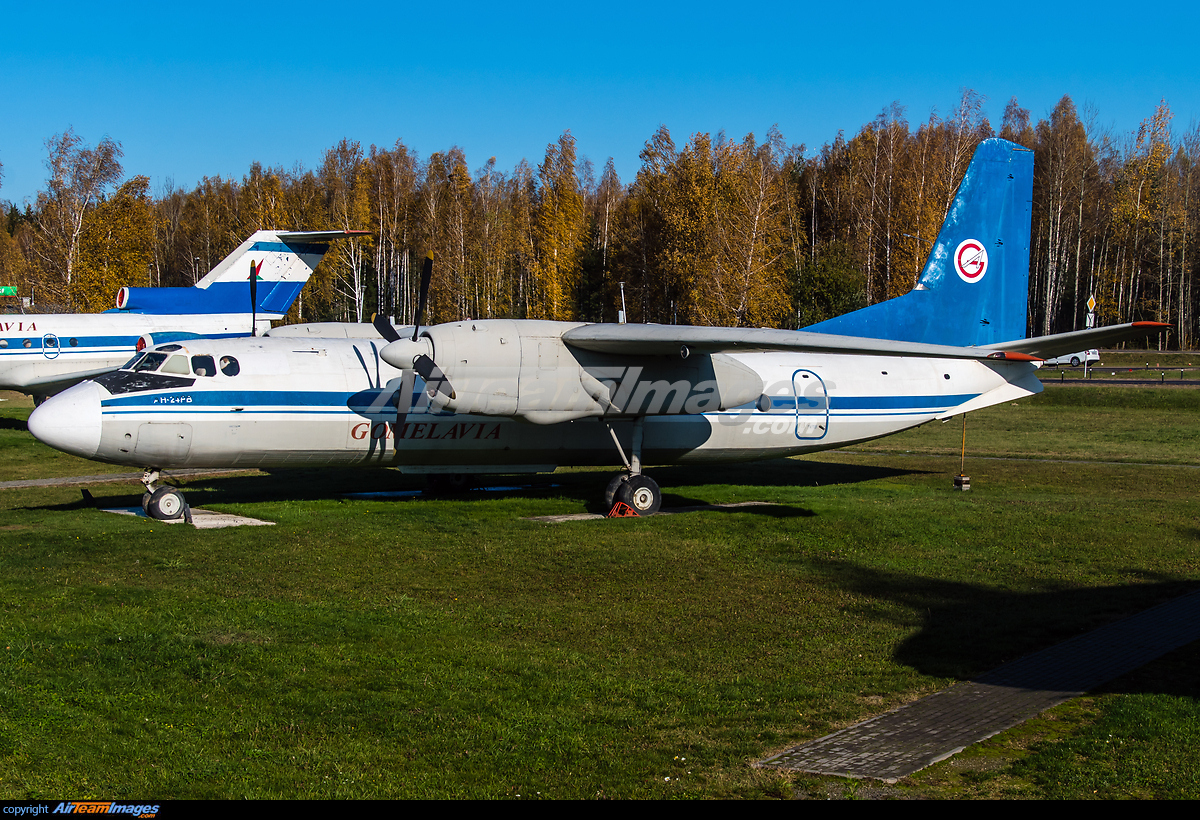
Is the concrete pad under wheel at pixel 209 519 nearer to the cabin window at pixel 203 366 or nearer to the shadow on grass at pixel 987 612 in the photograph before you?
the cabin window at pixel 203 366

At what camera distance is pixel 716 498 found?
21656 millimetres

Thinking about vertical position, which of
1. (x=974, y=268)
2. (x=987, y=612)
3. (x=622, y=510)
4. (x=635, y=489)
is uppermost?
(x=974, y=268)

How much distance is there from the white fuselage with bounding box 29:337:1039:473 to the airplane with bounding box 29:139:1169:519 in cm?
4

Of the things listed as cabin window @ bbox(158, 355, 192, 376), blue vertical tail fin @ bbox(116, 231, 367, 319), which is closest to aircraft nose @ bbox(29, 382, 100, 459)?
cabin window @ bbox(158, 355, 192, 376)

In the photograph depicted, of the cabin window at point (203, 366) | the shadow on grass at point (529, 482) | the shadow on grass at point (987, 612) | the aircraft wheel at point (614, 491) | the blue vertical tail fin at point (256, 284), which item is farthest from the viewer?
the blue vertical tail fin at point (256, 284)

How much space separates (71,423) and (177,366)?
6.73 feet

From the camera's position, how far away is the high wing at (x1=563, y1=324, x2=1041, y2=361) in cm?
1656

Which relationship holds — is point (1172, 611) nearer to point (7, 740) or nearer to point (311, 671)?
point (311, 671)

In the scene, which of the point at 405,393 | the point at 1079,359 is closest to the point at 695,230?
the point at 1079,359

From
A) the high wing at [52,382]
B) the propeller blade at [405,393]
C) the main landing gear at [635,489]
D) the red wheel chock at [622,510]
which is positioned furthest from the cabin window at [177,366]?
the high wing at [52,382]

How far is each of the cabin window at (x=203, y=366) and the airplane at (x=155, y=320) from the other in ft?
49.0

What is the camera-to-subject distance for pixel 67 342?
109 feet

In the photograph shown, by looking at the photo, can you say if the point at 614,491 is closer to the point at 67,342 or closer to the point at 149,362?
the point at 149,362

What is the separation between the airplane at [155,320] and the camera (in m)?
33.0
